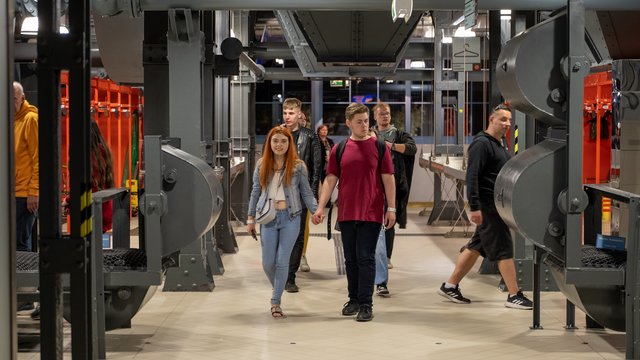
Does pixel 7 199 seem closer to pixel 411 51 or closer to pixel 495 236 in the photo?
pixel 495 236

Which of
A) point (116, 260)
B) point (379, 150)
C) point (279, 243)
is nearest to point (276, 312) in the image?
point (279, 243)

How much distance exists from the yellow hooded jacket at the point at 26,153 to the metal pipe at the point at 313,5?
1.18 m

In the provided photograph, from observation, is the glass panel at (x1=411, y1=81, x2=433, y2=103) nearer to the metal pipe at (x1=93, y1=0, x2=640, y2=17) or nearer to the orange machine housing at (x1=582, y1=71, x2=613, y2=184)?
the orange machine housing at (x1=582, y1=71, x2=613, y2=184)

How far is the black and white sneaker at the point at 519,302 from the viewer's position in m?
8.45

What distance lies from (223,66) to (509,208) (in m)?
5.02

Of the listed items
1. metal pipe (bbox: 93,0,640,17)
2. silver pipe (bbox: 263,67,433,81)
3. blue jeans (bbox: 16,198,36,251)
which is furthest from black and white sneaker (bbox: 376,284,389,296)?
silver pipe (bbox: 263,67,433,81)

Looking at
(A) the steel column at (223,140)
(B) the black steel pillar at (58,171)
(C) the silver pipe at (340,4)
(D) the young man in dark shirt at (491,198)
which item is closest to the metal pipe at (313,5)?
(C) the silver pipe at (340,4)

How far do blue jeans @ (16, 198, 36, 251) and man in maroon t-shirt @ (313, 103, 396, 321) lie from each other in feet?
7.71

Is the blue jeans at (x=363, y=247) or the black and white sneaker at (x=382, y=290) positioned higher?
the blue jeans at (x=363, y=247)

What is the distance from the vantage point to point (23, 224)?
8203 mm

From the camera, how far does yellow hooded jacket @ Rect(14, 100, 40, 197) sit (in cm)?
803

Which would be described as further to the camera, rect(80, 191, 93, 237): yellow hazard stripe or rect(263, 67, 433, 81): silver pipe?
rect(263, 67, 433, 81): silver pipe

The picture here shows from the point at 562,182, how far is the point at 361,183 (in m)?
2.03

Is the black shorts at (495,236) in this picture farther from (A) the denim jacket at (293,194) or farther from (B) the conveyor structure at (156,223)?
(B) the conveyor structure at (156,223)
